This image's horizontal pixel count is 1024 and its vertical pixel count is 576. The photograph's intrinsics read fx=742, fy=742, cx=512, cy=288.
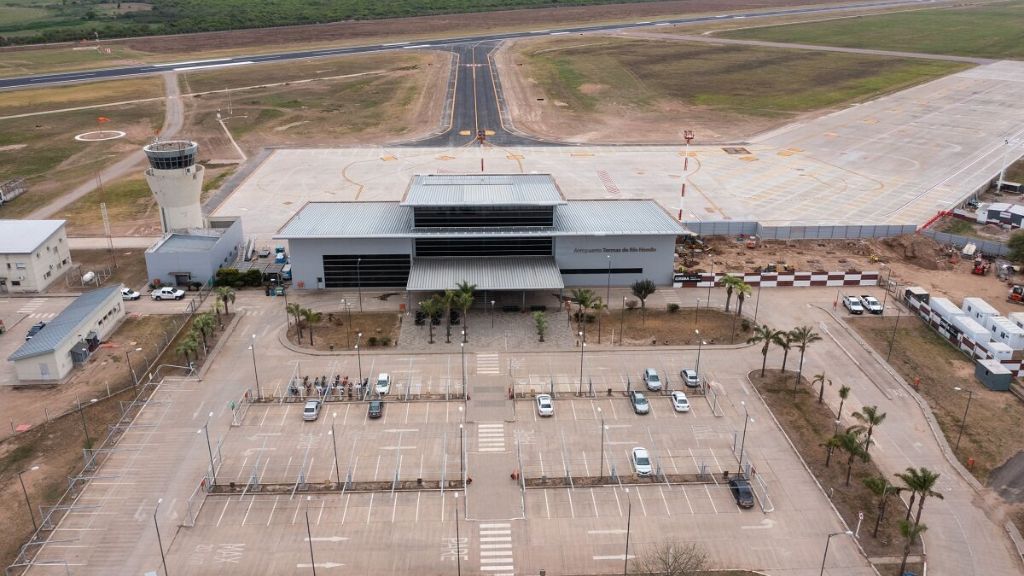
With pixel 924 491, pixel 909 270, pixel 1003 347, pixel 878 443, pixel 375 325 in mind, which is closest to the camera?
pixel 924 491

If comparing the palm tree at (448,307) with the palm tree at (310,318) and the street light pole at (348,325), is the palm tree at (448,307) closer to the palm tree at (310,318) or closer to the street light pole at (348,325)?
the street light pole at (348,325)

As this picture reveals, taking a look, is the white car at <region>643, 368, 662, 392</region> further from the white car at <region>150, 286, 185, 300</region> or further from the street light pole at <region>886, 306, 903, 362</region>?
the white car at <region>150, 286, 185, 300</region>

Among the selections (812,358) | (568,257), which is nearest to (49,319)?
(568,257)

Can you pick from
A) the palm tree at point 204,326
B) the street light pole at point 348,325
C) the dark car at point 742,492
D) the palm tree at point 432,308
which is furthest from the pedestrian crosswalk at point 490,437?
the palm tree at point 204,326

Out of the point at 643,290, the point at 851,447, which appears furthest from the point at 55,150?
the point at 851,447

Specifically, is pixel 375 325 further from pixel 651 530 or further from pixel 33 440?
pixel 651 530

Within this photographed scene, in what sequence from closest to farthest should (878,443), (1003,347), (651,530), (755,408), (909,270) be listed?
(651,530) < (878,443) < (755,408) < (1003,347) < (909,270)

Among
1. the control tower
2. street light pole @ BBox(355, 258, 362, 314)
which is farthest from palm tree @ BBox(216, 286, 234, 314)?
the control tower
